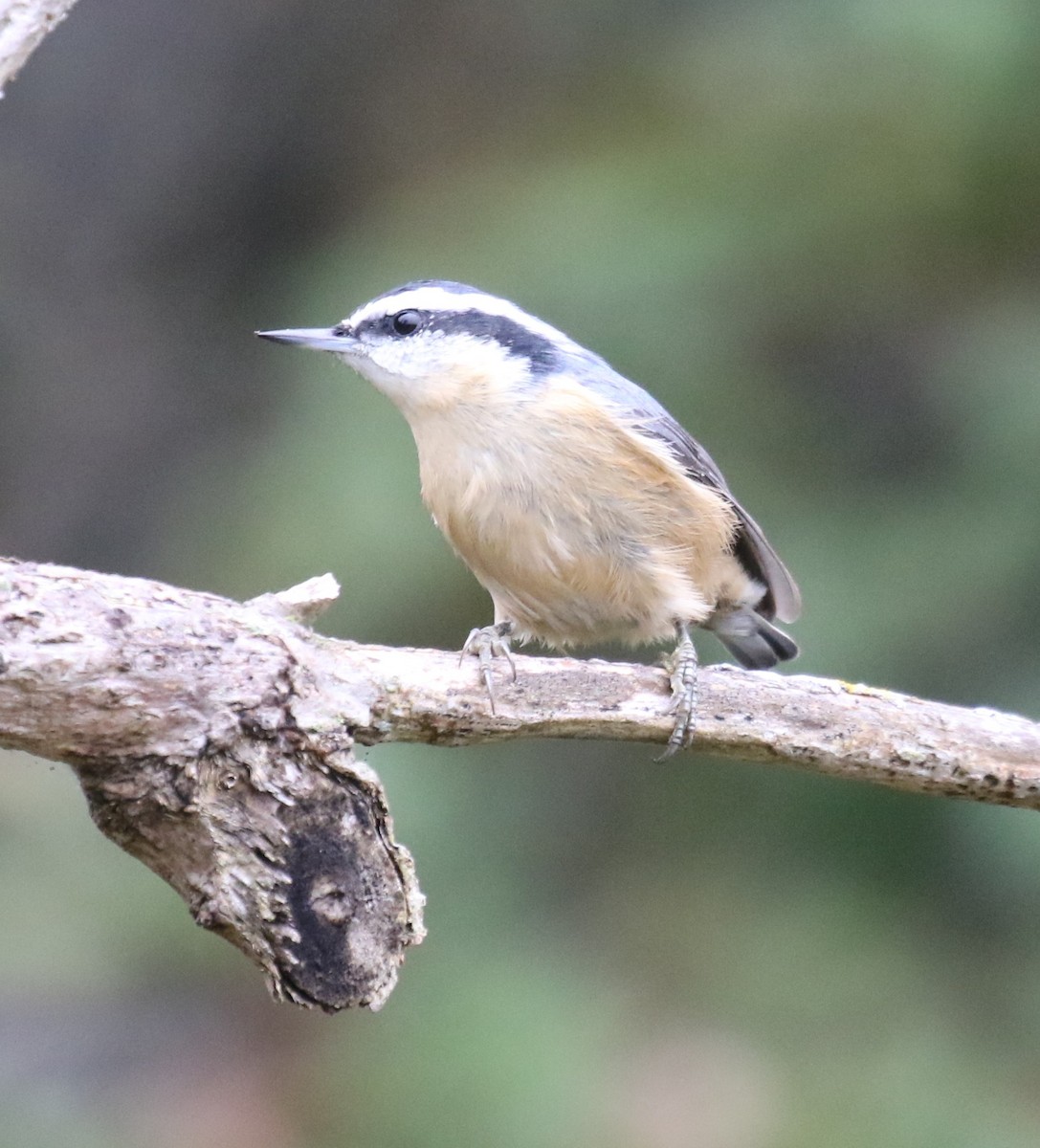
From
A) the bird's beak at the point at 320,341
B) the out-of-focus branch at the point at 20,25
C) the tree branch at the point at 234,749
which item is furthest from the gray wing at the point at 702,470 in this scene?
the out-of-focus branch at the point at 20,25

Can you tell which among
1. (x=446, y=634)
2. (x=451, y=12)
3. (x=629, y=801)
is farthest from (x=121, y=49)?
(x=629, y=801)

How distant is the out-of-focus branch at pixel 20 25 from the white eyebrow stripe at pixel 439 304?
1.02m

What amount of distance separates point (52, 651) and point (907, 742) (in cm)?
156

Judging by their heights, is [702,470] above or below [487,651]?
above

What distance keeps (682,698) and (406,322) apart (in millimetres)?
1206

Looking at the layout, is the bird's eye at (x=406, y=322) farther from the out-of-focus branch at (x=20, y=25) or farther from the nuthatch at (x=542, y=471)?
the out-of-focus branch at (x=20, y=25)

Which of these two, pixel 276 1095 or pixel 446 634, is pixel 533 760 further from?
pixel 276 1095

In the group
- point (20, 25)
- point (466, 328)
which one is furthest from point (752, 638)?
point (20, 25)

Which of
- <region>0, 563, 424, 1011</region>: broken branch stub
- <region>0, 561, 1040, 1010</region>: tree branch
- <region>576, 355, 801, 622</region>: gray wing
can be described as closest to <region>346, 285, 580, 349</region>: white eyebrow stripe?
<region>576, 355, 801, 622</region>: gray wing

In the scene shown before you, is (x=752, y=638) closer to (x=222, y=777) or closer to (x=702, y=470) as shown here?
(x=702, y=470)

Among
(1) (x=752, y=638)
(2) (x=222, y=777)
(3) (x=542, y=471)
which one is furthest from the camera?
(1) (x=752, y=638)

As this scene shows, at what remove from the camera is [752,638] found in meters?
4.29

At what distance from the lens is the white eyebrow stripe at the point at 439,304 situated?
3.73 meters

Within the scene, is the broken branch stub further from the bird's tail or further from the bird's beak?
the bird's tail
